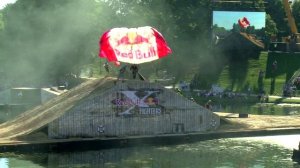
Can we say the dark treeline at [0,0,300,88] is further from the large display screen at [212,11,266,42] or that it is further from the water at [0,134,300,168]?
the water at [0,134,300,168]

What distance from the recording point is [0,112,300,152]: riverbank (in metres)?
39.2

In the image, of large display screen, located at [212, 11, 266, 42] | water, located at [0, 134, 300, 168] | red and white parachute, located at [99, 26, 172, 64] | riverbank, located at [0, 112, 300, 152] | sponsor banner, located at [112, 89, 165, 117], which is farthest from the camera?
large display screen, located at [212, 11, 266, 42]

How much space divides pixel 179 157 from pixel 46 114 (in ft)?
39.9

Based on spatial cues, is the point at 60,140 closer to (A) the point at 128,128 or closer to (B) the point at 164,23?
(A) the point at 128,128

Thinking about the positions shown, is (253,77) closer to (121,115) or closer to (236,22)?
(236,22)

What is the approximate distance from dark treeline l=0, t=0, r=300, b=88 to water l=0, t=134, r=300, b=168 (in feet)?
152

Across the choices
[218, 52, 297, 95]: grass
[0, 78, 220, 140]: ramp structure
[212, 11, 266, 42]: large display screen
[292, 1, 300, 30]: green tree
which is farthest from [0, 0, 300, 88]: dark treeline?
[0, 78, 220, 140]: ramp structure

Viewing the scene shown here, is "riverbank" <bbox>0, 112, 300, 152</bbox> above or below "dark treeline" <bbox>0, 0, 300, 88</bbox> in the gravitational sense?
below

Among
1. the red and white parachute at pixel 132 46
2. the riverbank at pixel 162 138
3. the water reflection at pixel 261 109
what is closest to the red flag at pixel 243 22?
the water reflection at pixel 261 109

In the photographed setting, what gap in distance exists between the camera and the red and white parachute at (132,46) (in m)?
44.6

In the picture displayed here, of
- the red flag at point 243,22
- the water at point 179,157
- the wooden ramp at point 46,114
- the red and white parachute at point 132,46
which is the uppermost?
the red flag at point 243,22

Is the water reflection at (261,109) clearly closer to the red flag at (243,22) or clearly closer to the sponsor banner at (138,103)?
the sponsor banner at (138,103)

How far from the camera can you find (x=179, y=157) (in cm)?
3938

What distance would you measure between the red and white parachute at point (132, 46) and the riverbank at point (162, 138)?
20.8ft
